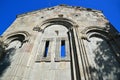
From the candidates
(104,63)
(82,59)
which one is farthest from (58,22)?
(104,63)

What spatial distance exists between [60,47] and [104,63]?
9.02ft

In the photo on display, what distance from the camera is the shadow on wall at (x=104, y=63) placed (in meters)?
6.41

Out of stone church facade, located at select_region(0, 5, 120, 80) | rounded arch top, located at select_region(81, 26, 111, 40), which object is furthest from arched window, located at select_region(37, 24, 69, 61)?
rounded arch top, located at select_region(81, 26, 111, 40)

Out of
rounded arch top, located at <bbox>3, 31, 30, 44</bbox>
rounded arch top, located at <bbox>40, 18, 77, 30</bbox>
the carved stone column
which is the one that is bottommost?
the carved stone column

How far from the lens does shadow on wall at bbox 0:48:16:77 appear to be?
720 cm

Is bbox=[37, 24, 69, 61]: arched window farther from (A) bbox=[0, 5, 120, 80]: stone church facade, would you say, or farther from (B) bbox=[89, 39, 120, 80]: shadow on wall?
(B) bbox=[89, 39, 120, 80]: shadow on wall

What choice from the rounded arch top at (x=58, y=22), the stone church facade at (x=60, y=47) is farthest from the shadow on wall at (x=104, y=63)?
the rounded arch top at (x=58, y=22)

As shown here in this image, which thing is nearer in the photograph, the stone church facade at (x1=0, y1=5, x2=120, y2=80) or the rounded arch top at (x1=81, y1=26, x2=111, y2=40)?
the stone church facade at (x1=0, y1=5, x2=120, y2=80)

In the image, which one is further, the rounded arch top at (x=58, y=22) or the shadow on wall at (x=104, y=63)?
the rounded arch top at (x=58, y=22)

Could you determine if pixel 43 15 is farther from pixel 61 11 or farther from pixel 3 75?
pixel 3 75

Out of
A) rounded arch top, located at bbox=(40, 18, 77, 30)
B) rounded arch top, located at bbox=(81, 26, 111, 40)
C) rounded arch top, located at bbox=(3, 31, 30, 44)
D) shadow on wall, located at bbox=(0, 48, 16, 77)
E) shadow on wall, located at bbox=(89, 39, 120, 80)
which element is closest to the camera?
shadow on wall, located at bbox=(89, 39, 120, 80)

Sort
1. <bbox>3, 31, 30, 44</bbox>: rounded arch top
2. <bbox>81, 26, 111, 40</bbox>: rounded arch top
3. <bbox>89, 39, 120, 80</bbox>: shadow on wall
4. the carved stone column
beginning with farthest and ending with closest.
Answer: <bbox>3, 31, 30, 44</bbox>: rounded arch top
<bbox>81, 26, 111, 40</bbox>: rounded arch top
<bbox>89, 39, 120, 80</bbox>: shadow on wall
the carved stone column

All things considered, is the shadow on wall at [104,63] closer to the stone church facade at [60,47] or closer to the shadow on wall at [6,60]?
the stone church facade at [60,47]

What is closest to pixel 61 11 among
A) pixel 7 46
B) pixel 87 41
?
pixel 87 41
